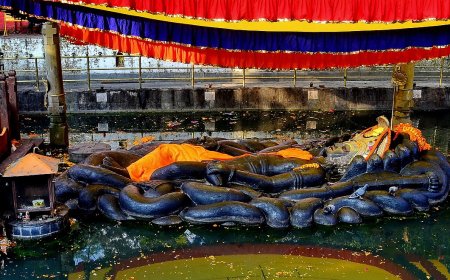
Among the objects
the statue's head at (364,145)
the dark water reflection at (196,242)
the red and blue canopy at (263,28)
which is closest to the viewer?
the red and blue canopy at (263,28)

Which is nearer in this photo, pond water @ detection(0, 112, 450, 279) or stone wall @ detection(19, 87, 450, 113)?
pond water @ detection(0, 112, 450, 279)

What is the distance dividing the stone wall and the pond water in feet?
22.6

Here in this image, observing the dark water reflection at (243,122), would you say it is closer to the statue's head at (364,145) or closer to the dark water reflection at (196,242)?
the statue's head at (364,145)

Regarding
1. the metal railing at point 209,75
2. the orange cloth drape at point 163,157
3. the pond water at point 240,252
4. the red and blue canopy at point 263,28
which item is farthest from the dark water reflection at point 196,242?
the metal railing at point 209,75

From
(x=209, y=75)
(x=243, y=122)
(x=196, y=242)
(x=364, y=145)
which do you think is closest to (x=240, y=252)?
(x=196, y=242)

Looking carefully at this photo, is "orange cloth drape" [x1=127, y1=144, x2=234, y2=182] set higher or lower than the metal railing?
lower

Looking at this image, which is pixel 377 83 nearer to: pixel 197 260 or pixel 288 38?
pixel 288 38

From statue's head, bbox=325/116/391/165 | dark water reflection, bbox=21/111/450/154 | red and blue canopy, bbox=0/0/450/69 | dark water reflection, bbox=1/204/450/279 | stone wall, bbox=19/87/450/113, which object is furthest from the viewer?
stone wall, bbox=19/87/450/113

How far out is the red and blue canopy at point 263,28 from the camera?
21.5 feet

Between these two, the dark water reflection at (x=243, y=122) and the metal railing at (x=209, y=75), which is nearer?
the dark water reflection at (x=243, y=122)

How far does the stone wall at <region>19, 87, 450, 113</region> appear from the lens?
611 inches

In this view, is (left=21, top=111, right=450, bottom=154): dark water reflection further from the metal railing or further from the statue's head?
the statue's head

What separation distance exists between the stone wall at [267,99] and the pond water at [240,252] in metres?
6.90

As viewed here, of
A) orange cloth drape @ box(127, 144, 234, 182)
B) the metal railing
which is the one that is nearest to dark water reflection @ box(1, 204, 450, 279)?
orange cloth drape @ box(127, 144, 234, 182)
